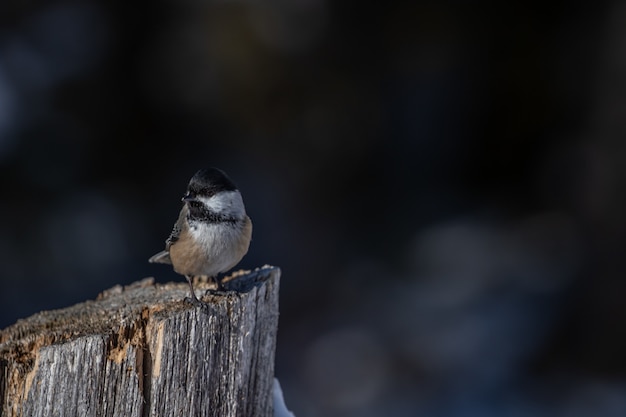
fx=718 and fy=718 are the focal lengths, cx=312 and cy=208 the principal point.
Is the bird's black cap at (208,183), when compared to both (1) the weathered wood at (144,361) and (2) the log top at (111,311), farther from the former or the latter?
(1) the weathered wood at (144,361)

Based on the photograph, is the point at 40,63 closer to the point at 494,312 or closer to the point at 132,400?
the point at 494,312

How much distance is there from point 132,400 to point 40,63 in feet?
17.4

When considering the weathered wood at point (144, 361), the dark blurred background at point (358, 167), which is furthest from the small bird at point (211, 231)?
the dark blurred background at point (358, 167)

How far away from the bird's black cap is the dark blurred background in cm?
352

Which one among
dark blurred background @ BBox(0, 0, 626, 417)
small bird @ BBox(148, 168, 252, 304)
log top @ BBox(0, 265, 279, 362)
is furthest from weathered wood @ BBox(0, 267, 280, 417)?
dark blurred background @ BBox(0, 0, 626, 417)

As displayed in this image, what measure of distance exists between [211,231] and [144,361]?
0.89 metres

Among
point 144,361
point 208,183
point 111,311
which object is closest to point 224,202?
point 208,183

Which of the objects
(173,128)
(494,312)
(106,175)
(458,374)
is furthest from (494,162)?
(106,175)

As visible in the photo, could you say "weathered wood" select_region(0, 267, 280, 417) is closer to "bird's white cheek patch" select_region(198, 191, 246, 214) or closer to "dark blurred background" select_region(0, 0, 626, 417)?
"bird's white cheek patch" select_region(198, 191, 246, 214)

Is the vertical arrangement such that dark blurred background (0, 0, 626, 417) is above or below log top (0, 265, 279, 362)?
above

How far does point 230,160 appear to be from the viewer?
7.11m

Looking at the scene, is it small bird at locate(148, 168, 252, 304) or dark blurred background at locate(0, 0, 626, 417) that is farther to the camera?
dark blurred background at locate(0, 0, 626, 417)

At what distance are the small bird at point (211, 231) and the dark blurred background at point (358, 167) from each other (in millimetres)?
3247

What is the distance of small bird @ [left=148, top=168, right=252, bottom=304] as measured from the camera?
2939 millimetres
